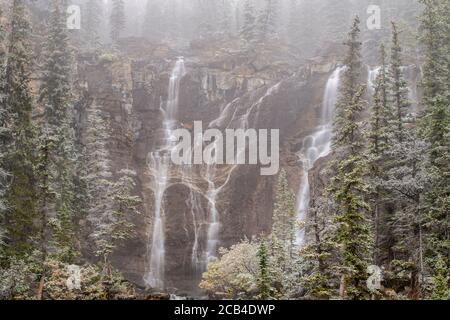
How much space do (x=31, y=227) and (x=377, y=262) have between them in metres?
22.7

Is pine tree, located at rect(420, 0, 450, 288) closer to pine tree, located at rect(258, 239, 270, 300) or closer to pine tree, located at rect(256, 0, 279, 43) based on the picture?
pine tree, located at rect(258, 239, 270, 300)

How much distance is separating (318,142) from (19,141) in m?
26.9

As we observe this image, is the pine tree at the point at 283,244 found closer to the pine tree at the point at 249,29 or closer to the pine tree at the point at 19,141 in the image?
the pine tree at the point at 19,141

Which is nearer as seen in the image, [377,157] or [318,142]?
[377,157]

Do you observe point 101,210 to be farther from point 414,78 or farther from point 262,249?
point 414,78

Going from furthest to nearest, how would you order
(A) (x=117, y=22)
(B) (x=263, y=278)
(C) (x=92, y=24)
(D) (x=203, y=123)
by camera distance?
(A) (x=117, y=22), (C) (x=92, y=24), (D) (x=203, y=123), (B) (x=263, y=278)

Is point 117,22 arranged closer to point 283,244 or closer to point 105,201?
point 105,201

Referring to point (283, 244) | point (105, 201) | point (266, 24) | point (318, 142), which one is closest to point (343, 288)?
point (283, 244)

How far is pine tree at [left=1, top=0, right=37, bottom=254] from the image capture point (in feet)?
109

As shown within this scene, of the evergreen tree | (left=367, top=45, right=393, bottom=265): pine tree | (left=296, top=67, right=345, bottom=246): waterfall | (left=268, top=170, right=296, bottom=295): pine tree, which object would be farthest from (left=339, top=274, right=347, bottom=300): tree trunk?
(left=296, top=67, right=345, bottom=246): waterfall

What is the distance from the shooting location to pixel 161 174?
48.8 meters

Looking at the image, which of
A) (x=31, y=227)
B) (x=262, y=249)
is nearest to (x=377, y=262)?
(x=262, y=249)

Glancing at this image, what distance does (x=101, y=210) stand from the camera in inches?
1309

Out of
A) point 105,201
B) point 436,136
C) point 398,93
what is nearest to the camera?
point 436,136
